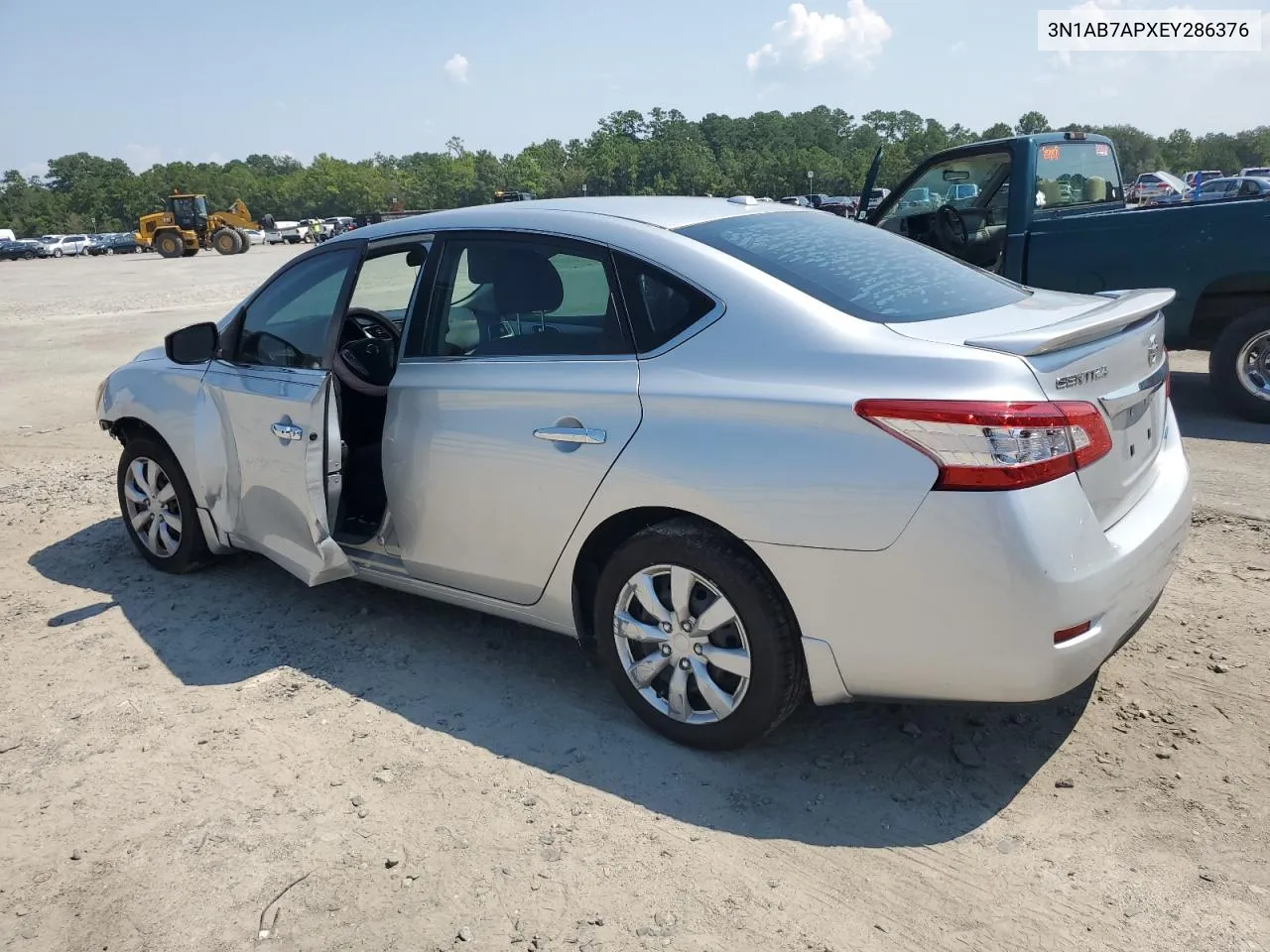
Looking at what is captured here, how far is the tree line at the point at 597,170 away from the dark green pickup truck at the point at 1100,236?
62939 mm

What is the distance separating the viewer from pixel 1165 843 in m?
2.70

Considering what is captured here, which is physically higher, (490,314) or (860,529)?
(490,314)

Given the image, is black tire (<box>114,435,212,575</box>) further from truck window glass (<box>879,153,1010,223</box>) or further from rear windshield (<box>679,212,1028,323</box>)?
truck window glass (<box>879,153,1010,223</box>)

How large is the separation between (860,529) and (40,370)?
39.3 ft

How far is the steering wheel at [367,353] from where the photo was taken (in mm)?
4480

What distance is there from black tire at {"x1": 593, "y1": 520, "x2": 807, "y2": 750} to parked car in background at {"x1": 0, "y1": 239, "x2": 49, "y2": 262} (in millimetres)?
73209

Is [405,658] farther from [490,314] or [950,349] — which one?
[950,349]

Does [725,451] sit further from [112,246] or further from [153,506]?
[112,246]

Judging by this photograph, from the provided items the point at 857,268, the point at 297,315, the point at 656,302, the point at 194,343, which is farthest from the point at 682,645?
the point at 194,343

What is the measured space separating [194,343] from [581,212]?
6.74 ft

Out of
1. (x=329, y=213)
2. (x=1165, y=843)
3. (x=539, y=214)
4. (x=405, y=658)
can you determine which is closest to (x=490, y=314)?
(x=539, y=214)

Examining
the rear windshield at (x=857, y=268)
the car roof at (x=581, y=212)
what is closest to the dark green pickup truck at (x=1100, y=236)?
the rear windshield at (x=857, y=268)

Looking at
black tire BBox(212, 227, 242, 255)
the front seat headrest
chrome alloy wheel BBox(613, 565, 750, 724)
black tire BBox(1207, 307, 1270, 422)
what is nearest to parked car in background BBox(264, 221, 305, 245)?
black tire BBox(212, 227, 242, 255)

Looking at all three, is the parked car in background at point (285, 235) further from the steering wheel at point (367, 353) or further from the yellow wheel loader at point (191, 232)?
the steering wheel at point (367, 353)
